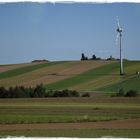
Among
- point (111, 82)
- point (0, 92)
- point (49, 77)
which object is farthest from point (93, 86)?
point (0, 92)

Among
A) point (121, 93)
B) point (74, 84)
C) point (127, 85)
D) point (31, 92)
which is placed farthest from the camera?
point (121, 93)

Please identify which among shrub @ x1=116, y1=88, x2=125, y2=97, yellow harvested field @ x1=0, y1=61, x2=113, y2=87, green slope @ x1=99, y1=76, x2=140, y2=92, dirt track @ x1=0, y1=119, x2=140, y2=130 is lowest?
dirt track @ x1=0, y1=119, x2=140, y2=130

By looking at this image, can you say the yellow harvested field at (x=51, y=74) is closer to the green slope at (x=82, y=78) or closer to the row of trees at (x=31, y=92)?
the green slope at (x=82, y=78)

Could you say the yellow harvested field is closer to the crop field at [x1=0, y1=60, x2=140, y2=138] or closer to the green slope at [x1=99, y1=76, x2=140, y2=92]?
the crop field at [x1=0, y1=60, x2=140, y2=138]

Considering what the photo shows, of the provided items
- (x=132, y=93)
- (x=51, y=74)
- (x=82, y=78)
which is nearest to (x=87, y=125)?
(x=82, y=78)

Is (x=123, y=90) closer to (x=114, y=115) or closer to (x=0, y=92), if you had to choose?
(x=0, y=92)

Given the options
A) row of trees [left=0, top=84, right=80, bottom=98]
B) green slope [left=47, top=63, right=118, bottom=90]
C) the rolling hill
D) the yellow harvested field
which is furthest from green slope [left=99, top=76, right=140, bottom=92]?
row of trees [left=0, top=84, right=80, bottom=98]

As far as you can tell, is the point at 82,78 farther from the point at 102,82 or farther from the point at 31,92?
the point at 31,92

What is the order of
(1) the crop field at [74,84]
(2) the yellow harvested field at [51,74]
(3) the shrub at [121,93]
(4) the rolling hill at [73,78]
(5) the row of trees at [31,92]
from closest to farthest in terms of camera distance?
(5) the row of trees at [31,92] → (1) the crop field at [74,84] → (4) the rolling hill at [73,78] → (2) the yellow harvested field at [51,74] → (3) the shrub at [121,93]

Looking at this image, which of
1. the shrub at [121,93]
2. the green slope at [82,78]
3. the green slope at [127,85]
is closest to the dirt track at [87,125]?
the green slope at [82,78]
